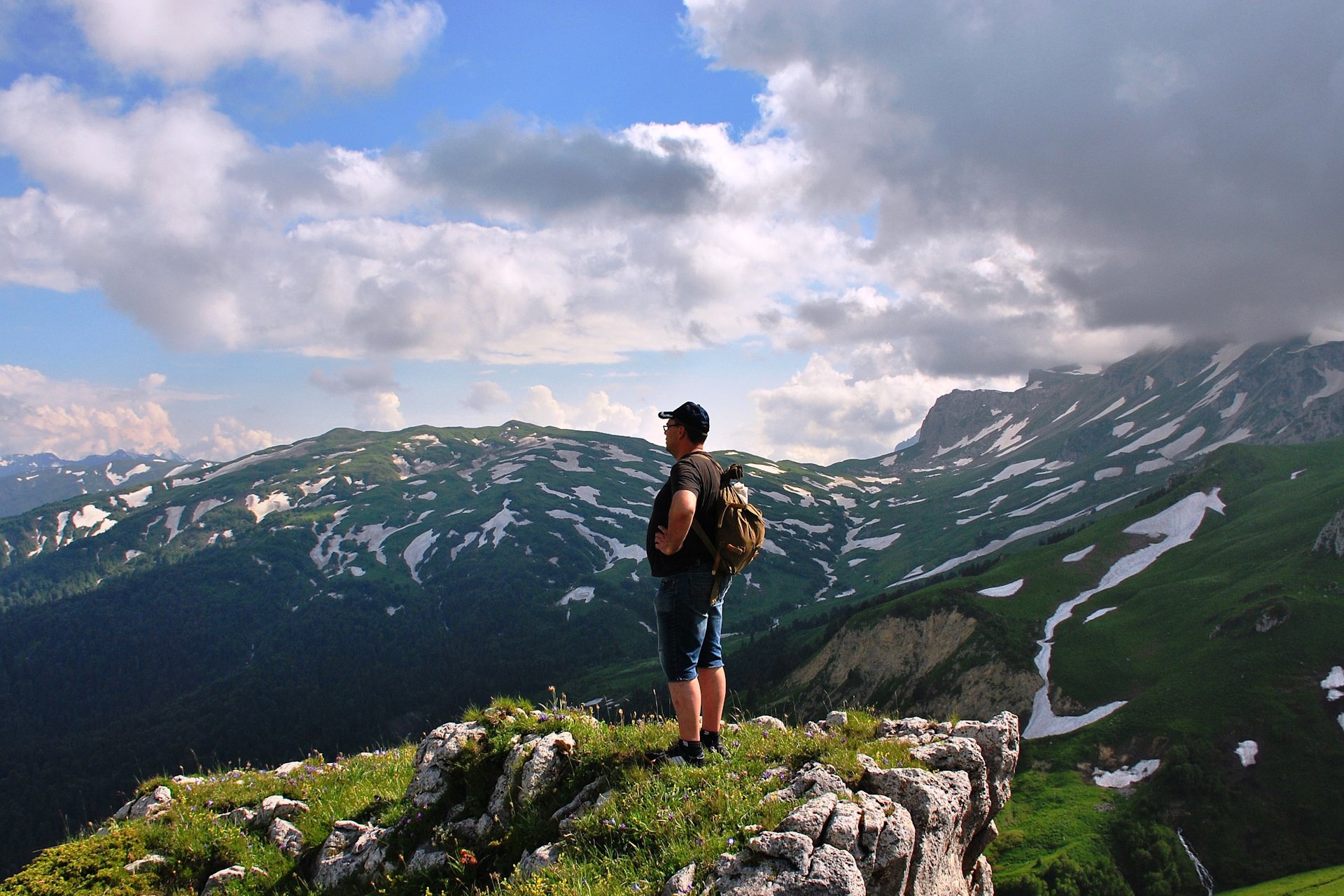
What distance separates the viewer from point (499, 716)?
40.1ft

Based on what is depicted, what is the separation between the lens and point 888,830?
7746 mm

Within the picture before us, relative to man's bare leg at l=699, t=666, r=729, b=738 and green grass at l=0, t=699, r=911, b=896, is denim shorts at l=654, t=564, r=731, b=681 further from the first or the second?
green grass at l=0, t=699, r=911, b=896

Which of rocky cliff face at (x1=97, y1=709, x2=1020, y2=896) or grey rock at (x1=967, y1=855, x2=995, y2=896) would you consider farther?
grey rock at (x1=967, y1=855, x2=995, y2=896)

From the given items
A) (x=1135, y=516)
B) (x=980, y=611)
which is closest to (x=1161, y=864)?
(x=980, y=611)

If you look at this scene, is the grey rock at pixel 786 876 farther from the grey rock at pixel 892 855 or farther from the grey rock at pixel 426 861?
the grey rock at pixel 426 861

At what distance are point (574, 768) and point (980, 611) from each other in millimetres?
140893

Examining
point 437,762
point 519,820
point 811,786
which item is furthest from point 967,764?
point 437,762

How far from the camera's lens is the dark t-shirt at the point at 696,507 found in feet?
30.5

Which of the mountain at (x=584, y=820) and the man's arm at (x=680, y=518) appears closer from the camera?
the mountain at (x=584, y=820)

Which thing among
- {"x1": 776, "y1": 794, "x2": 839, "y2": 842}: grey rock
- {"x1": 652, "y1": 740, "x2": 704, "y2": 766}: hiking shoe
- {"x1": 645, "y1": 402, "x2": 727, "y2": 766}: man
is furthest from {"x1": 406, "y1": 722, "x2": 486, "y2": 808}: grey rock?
{"x1": 776, "y1": 794, "x2": 839, "y2": 842}: grey rock

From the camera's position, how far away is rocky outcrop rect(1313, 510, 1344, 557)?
4542 inches

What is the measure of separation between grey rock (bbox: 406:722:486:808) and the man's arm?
18.5 feet

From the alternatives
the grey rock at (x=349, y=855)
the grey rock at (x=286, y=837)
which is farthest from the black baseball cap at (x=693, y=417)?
the grey rock at (x=286, y=837)

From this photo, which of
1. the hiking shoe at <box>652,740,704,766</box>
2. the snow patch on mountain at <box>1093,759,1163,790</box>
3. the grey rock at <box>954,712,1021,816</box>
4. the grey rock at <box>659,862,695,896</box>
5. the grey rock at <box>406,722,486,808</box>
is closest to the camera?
the grey rock at <box>659,862,695,896</box>
